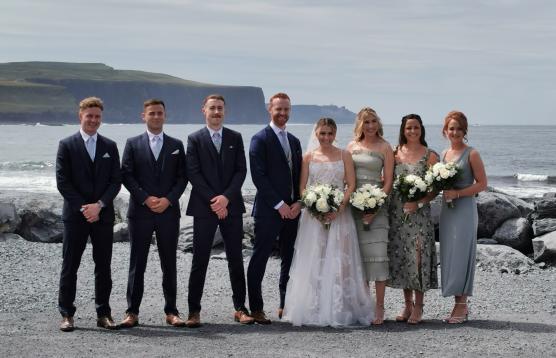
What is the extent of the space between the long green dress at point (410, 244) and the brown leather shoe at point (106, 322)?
3.17m

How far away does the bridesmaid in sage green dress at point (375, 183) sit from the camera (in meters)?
9.07

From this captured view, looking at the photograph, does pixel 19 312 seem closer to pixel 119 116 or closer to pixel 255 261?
pixel 255 261

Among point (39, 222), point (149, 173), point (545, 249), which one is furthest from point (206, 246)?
point (39, 222)

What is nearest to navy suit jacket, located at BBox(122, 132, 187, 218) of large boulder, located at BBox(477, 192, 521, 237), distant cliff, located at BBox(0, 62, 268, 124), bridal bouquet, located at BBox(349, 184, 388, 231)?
bridal bouquet, located at BBox(349, 184, 388, 231)

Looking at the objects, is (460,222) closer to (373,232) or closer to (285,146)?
(373,232)

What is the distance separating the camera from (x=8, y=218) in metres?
16.4

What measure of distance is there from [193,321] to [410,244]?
8.60 ft

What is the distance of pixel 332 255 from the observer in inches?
358

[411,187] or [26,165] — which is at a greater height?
[411,187]

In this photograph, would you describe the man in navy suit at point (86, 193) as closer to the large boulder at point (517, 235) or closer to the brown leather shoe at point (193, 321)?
the brown leather shoe at point (193, 321)

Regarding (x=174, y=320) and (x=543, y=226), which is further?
(x=543, y=226)

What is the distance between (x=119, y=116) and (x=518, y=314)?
592 ft

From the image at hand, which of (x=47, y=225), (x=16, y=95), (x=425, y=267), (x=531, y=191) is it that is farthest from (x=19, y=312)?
(x=16, y=95)

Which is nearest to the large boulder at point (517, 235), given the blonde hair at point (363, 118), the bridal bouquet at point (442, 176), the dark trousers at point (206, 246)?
the bridal bouquet at point (442, 176)
